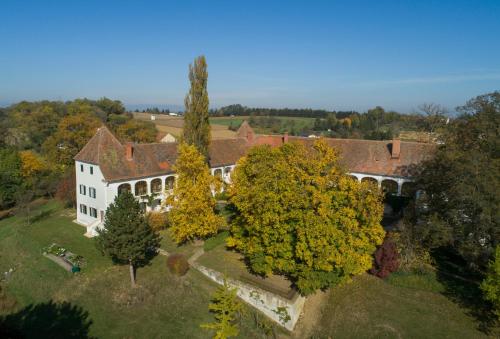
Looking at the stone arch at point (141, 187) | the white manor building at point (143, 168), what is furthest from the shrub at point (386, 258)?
the stone arch at point (141, 187)

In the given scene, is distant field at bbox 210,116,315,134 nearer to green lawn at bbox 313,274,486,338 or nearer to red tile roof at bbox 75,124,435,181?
red tile roof at bbox 75,124,435,181

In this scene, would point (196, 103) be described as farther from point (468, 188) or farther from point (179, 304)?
point (468, 188)

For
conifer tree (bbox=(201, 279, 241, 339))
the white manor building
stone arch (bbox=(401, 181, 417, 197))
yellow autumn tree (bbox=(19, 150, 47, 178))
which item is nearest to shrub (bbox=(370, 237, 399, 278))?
stone arch (bbox=(401, 181, 417, 197))

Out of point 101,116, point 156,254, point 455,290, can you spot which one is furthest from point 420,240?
point 101,116

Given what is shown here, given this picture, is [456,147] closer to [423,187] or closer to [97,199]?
[423,187]

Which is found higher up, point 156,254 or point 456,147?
point 456,147

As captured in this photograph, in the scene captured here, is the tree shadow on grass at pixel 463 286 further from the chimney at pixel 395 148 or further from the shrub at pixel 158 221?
the shrub at pixel 158 221
